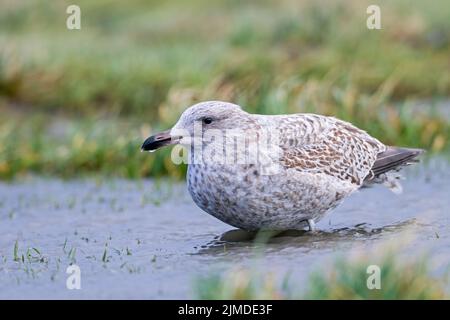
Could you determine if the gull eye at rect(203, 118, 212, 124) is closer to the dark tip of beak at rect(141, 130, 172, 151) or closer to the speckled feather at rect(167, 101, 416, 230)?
the speckled feather at rect(167, 101, 416, 230)

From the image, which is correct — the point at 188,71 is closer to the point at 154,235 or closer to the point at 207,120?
the point at 154,235

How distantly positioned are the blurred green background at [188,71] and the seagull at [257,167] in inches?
102

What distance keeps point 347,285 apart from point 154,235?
7.73 ft

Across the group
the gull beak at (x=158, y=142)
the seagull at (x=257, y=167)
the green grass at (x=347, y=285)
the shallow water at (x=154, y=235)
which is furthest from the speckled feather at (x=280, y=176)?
the green grass at (x=347, y=285)

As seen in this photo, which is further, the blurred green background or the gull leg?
the blurred green background

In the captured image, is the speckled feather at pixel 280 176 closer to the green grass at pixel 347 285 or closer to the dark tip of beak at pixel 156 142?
the dark tip of beak at pixel 156 142

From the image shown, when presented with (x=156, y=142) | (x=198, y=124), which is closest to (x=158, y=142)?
(x=156, y=142)

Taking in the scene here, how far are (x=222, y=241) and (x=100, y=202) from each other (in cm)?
194

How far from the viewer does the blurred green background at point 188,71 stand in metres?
10.2

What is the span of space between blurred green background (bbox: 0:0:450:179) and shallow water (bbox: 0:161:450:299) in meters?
0.59

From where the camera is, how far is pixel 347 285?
5414 mm

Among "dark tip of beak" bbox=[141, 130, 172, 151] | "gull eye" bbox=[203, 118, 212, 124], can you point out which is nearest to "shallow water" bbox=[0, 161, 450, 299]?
"dark tip of beak" bbox=[141, 130, 172, 151]

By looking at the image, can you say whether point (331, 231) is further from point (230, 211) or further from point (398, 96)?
point (398, 96)

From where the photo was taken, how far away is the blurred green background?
10.2 metres
